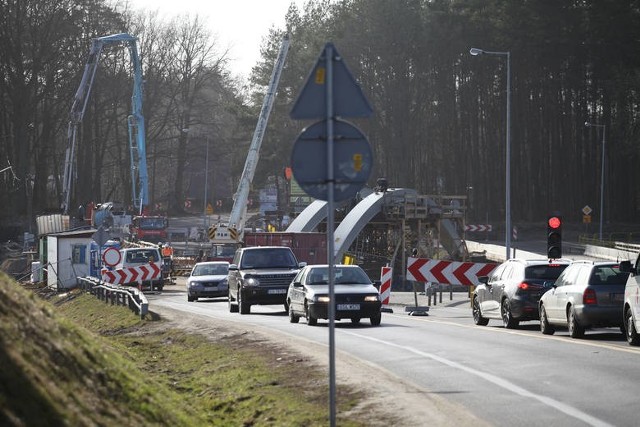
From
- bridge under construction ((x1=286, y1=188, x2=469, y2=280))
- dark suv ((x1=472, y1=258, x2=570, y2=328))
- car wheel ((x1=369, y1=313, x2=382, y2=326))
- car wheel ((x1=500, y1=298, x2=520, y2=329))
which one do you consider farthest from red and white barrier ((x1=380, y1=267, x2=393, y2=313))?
bridge under construction ((x1=286, y1=188, x2=469, y2=280))

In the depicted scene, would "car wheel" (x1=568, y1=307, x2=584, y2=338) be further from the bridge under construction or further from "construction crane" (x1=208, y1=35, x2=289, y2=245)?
"construction crane" (x1=208, y1=35, x2=289, y2=245)

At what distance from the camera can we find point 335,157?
10430 mm

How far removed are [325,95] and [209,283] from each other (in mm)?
36823

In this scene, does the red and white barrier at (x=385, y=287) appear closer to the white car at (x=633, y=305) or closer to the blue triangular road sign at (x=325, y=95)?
the white car at (x=633, y=305)

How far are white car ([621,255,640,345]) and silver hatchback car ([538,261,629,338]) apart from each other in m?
1.44

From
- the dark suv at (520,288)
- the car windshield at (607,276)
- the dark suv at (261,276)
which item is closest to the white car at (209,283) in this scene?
the dark suv at (261,276)

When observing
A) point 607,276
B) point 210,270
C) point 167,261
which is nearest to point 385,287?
point 210,270

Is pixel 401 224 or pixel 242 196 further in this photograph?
pixel 242 196

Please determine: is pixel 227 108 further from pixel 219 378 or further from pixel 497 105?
pixel 219 378

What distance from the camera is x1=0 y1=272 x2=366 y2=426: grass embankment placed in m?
8.00

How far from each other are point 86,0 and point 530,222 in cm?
4051

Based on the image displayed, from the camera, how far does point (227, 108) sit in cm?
10894

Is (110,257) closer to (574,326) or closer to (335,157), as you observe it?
(574,326)

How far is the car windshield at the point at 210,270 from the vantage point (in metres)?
47.9
